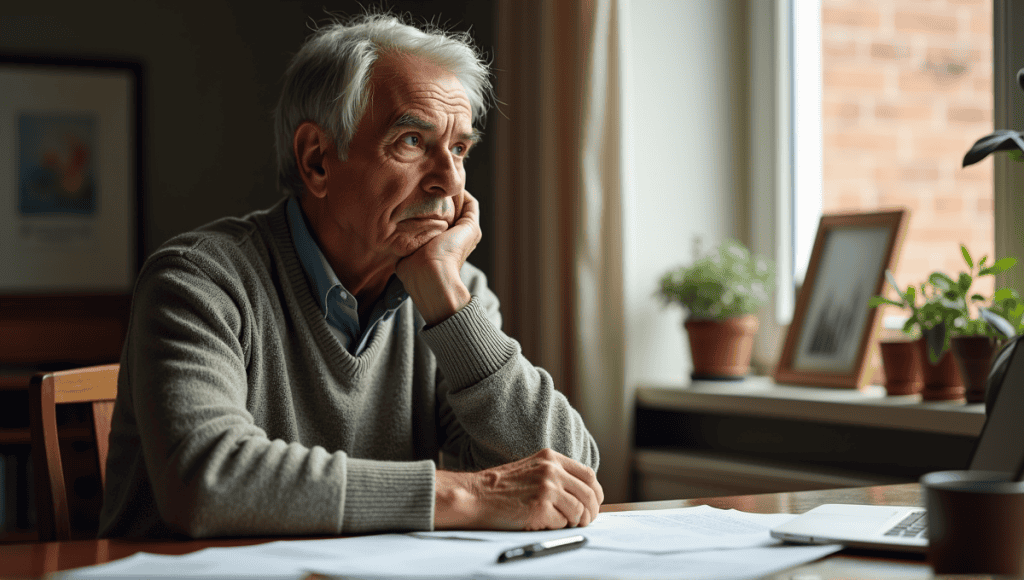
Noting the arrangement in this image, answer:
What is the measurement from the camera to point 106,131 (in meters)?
3.52

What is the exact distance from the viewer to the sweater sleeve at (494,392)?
1306mm

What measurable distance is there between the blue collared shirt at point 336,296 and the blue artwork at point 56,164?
2.33 metres

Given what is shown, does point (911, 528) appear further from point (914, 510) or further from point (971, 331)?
point (971, 331)

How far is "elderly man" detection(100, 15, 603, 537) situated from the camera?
104 centimetres

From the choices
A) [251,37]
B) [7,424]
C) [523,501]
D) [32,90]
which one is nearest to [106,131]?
[32,90]

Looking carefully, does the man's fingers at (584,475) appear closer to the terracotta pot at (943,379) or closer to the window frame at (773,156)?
the terracotta pot at (943,379)

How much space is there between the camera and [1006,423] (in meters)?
1.06

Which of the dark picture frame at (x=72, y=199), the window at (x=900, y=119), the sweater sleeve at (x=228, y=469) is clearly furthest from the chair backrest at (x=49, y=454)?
the dark picture frame at (x=72, y=199)

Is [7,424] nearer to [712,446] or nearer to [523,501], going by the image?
[712,446]

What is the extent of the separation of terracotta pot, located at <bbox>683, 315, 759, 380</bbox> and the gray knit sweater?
3.22 feet

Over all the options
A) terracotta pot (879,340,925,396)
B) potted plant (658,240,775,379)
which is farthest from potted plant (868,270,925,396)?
potted plant (658,240,775,379)

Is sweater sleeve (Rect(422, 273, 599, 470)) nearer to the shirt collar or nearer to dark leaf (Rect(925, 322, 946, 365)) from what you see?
the shirt collar

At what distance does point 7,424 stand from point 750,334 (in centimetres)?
241

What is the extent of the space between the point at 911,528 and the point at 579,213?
1.64m
